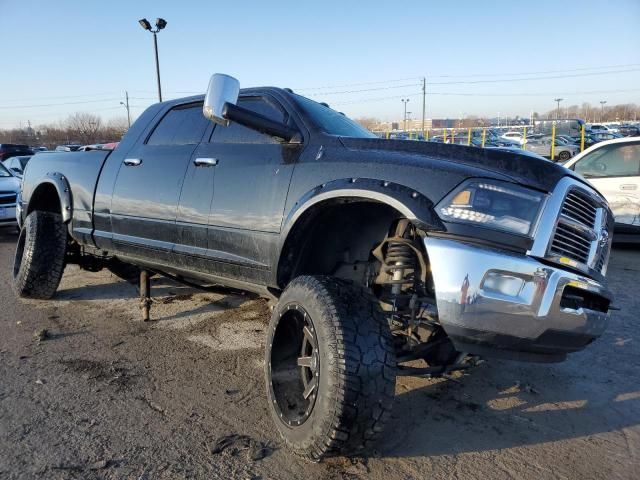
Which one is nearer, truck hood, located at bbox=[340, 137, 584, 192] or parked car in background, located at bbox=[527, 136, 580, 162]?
truck hood, located at bbox=[340, 137, 584, 192]

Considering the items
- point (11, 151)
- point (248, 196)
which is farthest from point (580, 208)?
point (11, 151)

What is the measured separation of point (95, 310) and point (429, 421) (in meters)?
3.44

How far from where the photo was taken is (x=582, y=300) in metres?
2.35

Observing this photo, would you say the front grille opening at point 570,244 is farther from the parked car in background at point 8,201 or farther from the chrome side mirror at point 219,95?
the parked car in background at point 8,201

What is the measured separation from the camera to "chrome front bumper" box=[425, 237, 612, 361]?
215cm

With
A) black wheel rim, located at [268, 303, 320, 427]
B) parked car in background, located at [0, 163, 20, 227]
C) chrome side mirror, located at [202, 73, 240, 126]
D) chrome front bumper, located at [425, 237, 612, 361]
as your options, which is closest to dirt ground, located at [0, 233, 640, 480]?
black wheel rim, located at [268, 303, 320, 427]

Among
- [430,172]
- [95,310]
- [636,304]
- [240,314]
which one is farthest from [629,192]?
[95,310]

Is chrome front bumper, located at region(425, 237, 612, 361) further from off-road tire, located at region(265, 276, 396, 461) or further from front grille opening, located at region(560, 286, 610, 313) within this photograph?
off-road tire, located at region(265, 276, 396, 461)

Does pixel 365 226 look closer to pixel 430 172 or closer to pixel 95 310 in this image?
pixel 430 172

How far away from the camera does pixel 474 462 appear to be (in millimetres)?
2510

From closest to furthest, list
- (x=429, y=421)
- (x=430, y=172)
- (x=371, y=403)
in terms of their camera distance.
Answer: (x=371, y=403) < (x=430, y=172) < (x=429, y=421)

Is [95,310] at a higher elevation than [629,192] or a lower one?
lower

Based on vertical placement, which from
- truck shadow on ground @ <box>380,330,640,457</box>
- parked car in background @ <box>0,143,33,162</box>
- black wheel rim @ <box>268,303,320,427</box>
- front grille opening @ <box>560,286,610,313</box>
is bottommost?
truck shadow on ground @ <box>380,330,640,457</box>

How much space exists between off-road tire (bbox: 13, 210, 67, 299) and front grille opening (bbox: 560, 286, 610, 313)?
4475mm
